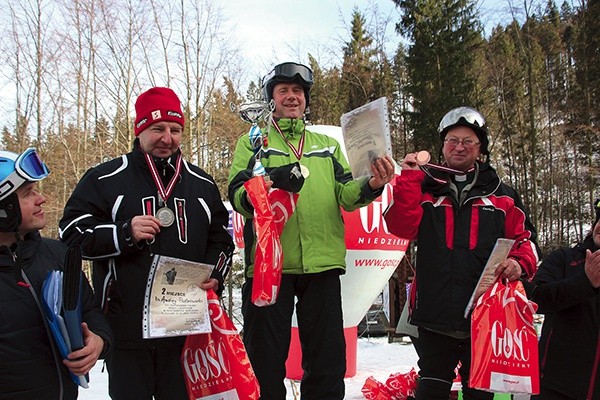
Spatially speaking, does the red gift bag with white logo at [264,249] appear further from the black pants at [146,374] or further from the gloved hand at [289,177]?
the black pants at [146,374]

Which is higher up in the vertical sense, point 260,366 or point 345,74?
point 345,74

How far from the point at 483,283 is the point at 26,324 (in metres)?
2.28

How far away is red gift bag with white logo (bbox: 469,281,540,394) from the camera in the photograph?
2.83 m

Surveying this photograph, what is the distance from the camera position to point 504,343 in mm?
2898

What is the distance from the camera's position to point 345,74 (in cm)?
2750

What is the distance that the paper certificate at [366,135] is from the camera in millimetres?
2926

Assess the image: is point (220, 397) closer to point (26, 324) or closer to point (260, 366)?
point (260, 366)

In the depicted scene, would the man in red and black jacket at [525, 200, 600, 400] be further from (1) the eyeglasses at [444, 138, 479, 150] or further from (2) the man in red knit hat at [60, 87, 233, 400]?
(2) the man in red knit hat at [60, 87, 233, 400]

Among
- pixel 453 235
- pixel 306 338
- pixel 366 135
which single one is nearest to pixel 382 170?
pixel 366 135

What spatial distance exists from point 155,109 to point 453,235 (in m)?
1.80

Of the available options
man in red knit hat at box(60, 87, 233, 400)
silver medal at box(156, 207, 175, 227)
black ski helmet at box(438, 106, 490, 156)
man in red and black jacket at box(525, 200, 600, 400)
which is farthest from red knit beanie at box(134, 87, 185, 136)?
man in red and black jacket at box(525, 200, 600, 400)

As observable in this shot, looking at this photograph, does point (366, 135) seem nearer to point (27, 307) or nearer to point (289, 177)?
point (289, 177)

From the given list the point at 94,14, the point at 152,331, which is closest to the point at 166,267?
the point at 152,331

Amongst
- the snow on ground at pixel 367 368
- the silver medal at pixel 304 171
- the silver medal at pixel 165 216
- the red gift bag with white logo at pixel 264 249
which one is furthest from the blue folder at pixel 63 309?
the snow on ground at pixel 367 368
